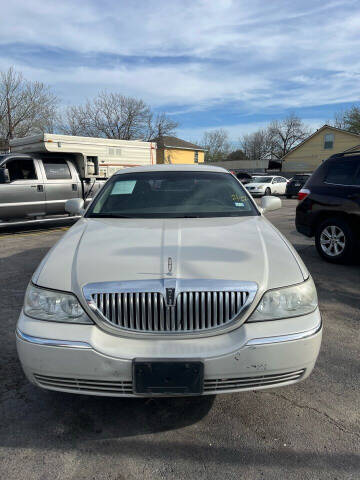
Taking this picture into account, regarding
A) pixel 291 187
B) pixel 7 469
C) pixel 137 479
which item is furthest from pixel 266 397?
pixel 291 187

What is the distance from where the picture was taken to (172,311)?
198 centimetres

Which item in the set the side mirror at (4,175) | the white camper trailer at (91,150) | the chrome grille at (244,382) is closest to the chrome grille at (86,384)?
the chrome grille at (244,382)

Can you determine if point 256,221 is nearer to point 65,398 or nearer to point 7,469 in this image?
point 65,398

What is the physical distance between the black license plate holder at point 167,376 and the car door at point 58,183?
8123 mm

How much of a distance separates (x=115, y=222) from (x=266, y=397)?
1.84 m

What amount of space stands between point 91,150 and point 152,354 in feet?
34.8

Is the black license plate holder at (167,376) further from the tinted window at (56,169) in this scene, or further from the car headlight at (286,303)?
the tinted window at (56,169)

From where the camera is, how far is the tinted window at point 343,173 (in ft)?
18.6

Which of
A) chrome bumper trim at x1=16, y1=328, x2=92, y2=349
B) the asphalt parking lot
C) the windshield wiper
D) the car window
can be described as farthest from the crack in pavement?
the car window

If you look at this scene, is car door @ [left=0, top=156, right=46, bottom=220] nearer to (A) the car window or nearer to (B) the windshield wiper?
(A) the car window

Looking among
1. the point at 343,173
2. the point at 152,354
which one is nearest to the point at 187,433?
the point at 152,354

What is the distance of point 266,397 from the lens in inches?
98.1

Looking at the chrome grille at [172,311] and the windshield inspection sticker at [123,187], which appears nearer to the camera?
the chrome grille at [172,311]

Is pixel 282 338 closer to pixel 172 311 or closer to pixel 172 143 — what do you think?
pixel 172 311
